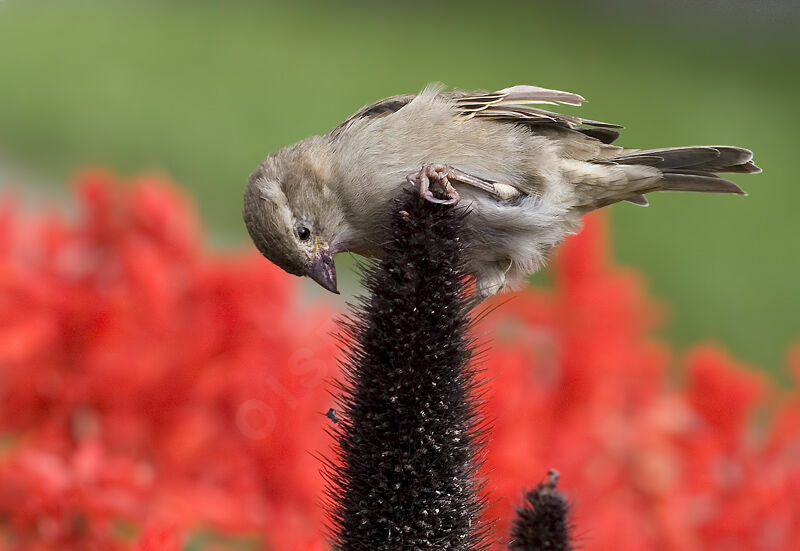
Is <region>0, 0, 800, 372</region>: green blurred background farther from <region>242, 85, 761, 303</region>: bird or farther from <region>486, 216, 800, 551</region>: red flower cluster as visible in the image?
<region>242, 85, 761, 303</region>: bird

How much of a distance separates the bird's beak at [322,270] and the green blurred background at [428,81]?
401cm

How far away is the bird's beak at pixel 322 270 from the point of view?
2.47 metres

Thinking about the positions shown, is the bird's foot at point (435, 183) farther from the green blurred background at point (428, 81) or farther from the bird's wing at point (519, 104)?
the green blurred background at point (428, 81)

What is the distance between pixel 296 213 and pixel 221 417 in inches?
24.8

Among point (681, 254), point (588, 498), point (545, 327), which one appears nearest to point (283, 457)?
point (588, 498)

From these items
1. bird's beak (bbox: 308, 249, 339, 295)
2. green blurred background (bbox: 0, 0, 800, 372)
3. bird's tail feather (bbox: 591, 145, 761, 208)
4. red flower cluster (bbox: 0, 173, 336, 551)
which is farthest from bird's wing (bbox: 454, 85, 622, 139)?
green blurred background (bbox: 0, 0, 800, 372)

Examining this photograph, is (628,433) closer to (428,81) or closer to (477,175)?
(477,175)

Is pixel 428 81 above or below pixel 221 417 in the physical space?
above

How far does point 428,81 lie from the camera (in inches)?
369

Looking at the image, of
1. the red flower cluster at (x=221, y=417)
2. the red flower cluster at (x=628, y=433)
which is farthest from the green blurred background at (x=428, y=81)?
the red flower cluster at (x=221, y=417)

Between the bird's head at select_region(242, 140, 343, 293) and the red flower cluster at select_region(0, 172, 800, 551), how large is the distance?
284mm

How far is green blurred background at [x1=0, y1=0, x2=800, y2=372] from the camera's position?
7898 millimetres

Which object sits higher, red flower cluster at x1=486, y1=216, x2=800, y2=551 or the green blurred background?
the green blurred background

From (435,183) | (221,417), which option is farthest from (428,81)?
(435,183)
